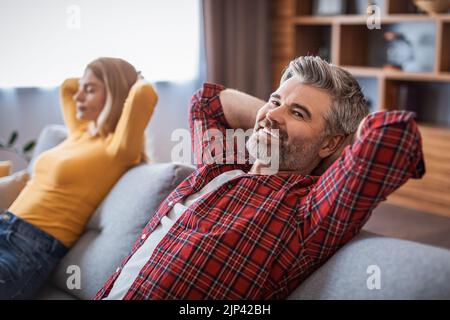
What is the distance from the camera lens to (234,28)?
4262 millimetres

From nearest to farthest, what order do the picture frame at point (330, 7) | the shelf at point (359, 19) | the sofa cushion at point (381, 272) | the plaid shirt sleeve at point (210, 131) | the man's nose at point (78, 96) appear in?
the sofa cushion at point (381, 272) → the plaid shirt sleeve at point (210, 131) → the man's nose at point (78, 96) → the shelf at point (359, 19) → the picture frame at point (330, 7)

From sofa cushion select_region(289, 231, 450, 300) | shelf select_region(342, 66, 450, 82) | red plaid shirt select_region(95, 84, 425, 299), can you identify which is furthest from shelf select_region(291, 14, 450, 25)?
sofa cushion select_region(289, 231, 450, 300)

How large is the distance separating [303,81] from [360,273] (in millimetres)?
497

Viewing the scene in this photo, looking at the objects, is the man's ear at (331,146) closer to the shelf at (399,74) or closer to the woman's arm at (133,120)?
the woman's arm at (133,120)

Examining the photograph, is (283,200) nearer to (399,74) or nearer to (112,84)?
(112,84)

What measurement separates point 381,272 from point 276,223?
0.24 meters

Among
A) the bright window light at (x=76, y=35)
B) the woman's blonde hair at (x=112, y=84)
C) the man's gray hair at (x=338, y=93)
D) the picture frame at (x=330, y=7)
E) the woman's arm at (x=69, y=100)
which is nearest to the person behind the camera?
the man's gray hair at (x=338, y=93)

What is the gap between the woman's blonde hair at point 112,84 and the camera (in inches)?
69.6

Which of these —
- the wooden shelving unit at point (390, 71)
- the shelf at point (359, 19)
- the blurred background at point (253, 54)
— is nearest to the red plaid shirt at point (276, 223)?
the blurred background at point (253, 54)

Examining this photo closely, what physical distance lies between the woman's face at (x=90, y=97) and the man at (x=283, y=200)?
0.47 meters

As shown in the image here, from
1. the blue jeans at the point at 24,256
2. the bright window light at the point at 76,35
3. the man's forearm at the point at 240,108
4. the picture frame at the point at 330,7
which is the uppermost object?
the picture frame at the point at 330,7

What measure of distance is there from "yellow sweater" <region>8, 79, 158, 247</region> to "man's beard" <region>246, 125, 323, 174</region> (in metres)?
0.52
